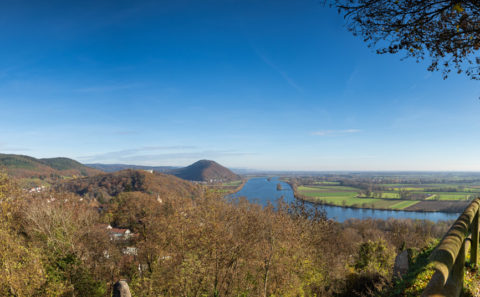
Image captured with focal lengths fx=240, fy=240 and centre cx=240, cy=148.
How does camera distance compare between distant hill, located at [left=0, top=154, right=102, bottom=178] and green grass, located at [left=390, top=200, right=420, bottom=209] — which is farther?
distant hill, located at [left=0, top=154, right=102, bottom=178]

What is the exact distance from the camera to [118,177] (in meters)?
83.0

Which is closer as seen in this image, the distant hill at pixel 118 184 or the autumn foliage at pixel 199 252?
the autumn foliage at pixel 199 252

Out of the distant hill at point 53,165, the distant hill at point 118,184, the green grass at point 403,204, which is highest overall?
the distant hill at point 53,165

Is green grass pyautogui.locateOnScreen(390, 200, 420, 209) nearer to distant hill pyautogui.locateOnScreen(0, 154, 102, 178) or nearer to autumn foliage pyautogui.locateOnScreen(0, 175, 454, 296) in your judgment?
autumn foliage pyautogui.locateOnScreen(0, 175, 454, 296)

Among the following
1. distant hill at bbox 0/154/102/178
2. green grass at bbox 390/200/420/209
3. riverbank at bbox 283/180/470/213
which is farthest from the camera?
distant hill at bbox 0/154/102/178

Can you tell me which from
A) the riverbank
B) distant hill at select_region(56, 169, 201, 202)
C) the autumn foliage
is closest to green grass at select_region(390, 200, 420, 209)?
the riverbank

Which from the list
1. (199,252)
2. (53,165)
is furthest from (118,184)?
(53,165)

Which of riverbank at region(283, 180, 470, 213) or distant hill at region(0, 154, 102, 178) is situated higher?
distant hill at region(0, 154, 102, 178)

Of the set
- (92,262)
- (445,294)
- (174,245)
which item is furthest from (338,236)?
(445,294)

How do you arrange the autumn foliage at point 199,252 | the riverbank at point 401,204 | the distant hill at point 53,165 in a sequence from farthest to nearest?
1. the distant hill at point 53,165
2. the riverbank at point 401,204
3. the autumn foliage at point 199,252

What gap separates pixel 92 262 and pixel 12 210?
27.6ft

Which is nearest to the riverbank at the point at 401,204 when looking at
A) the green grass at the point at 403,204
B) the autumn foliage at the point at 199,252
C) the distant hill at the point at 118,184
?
the green grass at the point at 403,204

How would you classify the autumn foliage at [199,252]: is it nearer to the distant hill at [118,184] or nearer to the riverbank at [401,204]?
the riverbank at [401,204]

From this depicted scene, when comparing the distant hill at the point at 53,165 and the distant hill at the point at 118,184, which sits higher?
the distant hill at the point at 53,165
